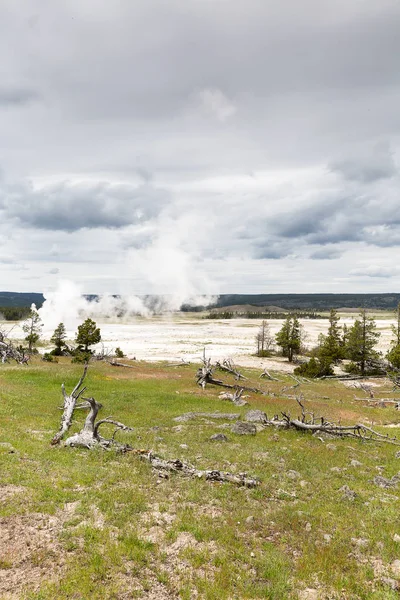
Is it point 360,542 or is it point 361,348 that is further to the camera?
point 361,348

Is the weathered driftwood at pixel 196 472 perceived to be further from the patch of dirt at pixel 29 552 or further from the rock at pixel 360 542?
the patch of dirt at pixel 29 552

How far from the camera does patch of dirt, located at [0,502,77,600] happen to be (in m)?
8.13

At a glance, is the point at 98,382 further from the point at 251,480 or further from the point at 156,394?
the point at 251,480

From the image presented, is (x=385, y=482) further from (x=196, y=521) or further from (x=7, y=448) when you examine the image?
(x=7, y=448)

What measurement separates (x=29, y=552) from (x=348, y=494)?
10951mm

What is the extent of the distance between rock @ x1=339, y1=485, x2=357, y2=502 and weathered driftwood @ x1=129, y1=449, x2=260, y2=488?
3220mm

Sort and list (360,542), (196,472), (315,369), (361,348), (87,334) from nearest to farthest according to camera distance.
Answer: (360,542), (196,472), (315,369), (87,334), (361,348)

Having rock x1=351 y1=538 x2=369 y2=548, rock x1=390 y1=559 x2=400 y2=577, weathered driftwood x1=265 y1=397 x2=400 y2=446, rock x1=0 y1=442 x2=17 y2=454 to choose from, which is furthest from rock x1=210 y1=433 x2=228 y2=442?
rock x1=390 y1=559 x2=400 y2=577

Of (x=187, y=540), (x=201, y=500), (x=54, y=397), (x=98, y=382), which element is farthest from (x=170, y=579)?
(x=98, y=382)

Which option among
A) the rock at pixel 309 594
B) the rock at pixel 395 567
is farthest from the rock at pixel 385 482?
the rock at pixel 309 594

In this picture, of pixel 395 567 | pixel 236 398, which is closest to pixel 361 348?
pixel 236 398

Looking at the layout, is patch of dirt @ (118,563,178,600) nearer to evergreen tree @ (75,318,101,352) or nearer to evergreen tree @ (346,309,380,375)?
evergreen tree @ (75,318,101,352)

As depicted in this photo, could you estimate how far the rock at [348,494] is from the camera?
13.6 m

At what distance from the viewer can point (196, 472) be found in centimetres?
1499
